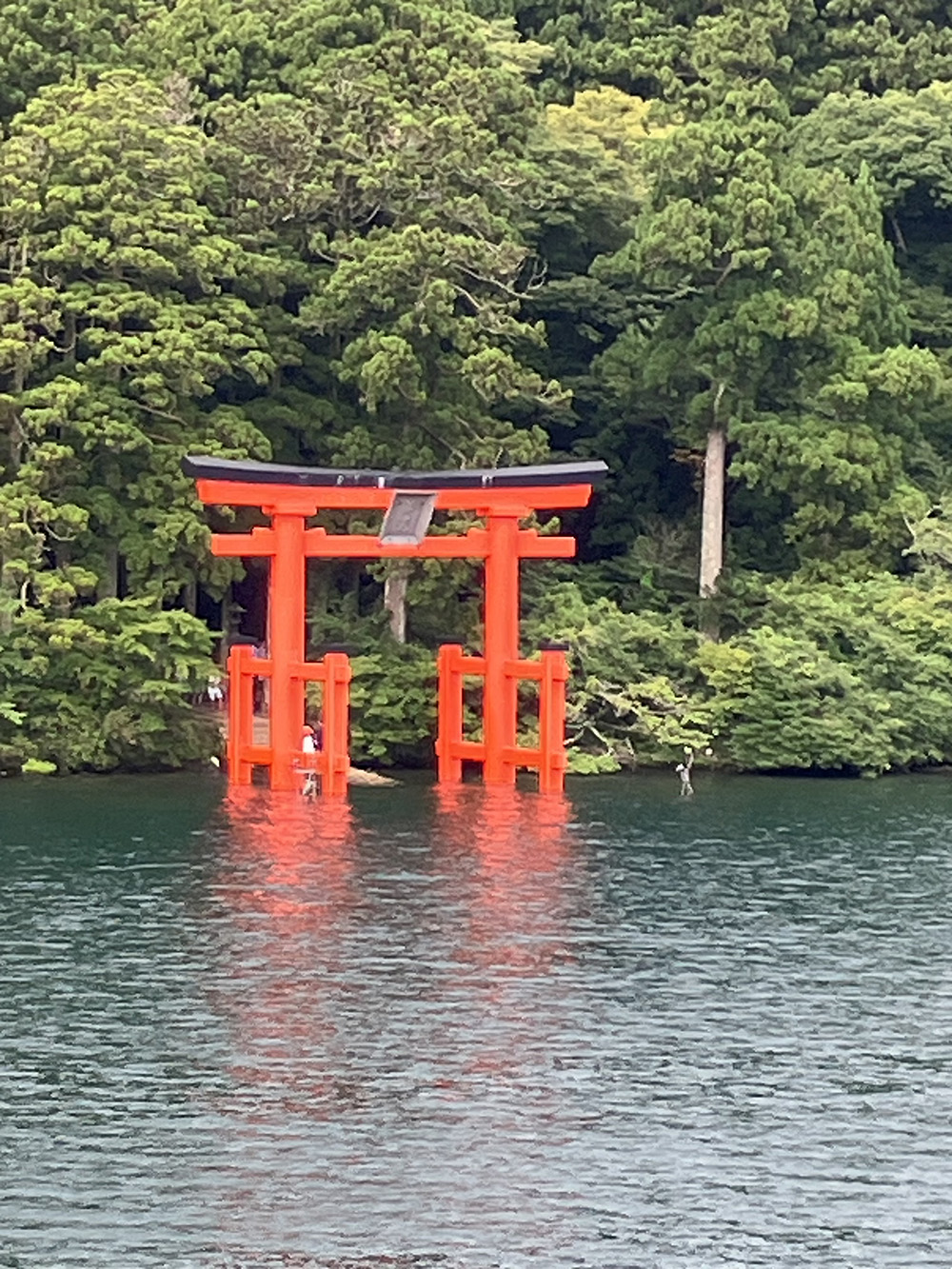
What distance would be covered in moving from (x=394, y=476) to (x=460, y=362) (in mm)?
5634

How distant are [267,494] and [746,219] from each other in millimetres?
11052

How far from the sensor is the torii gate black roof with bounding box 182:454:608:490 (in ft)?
131

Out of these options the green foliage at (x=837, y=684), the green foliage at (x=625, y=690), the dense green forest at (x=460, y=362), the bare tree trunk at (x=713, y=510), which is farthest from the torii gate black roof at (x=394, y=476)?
the bare tree trunk at (x=713, y=510)

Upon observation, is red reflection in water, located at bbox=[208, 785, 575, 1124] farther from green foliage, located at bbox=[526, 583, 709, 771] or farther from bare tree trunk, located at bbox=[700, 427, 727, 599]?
bare tree trunk, located at bbox=[700, 427, 727, 599]

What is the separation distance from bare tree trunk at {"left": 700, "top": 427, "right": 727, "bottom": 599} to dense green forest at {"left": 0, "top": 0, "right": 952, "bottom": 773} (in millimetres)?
87

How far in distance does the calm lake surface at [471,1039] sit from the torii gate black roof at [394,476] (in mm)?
4805

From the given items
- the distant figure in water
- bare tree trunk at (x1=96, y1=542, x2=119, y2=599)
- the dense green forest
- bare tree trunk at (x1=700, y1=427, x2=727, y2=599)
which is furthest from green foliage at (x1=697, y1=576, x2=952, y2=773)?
bare tree trunk at (x1=96, y1=542, x2=119, y2=599)

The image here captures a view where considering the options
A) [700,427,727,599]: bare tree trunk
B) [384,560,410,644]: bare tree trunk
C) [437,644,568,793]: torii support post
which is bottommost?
[437,644,568,793]: torii support post

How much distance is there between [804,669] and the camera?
4425 centimetres

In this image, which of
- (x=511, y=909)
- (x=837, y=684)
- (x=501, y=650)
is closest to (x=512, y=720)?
(x=501, y=650)

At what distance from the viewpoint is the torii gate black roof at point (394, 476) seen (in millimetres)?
39969

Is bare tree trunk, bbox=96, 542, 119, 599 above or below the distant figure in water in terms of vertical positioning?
above

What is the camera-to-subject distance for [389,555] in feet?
134

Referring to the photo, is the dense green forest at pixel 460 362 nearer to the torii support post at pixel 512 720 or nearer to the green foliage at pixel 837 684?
the green foliage at pixel 837 684
